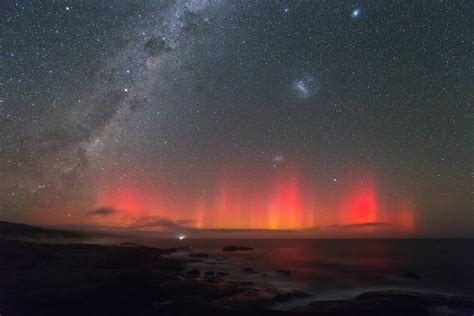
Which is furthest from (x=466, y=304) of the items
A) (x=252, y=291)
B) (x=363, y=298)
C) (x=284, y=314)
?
(x=252, y=291)

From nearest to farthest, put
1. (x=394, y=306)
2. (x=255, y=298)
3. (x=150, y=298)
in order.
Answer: (x=394, y=306), (x=150, y=298), (x=255, y=298)

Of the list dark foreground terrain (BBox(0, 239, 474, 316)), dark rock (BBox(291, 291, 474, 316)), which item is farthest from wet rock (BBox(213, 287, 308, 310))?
dark rock (BBox(291, 291, 474, 316))

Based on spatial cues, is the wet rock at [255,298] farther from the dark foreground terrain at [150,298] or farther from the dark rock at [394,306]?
the dark rock at [394,306]

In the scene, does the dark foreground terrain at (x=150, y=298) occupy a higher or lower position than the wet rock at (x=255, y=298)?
higher

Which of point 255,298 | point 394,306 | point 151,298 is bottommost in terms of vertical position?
point 255,298

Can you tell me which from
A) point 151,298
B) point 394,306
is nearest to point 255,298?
point 151,298

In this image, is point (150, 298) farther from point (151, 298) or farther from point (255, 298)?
point (255, 298)

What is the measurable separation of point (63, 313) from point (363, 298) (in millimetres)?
24798

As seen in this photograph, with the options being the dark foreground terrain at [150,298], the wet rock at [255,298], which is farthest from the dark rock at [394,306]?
the wet rock at [255,298]

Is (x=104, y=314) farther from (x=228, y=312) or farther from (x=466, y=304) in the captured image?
(x=466, y=304)

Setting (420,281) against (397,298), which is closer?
(397,298)

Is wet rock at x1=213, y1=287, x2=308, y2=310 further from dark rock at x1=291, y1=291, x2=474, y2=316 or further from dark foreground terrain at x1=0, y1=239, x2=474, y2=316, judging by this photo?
A: dark rock at x1=291, y1=291, x2=474, y2=316

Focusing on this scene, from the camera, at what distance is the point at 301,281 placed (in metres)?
43.2

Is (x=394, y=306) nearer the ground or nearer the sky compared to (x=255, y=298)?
nearer the sky
